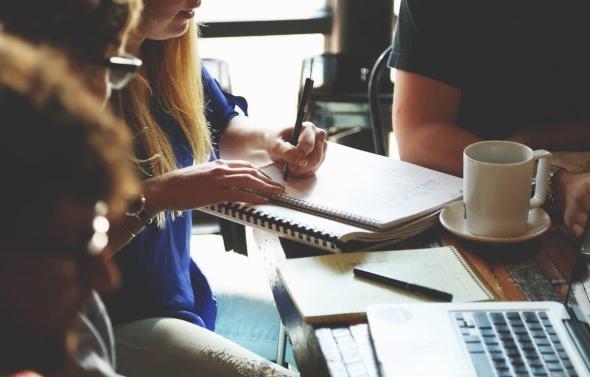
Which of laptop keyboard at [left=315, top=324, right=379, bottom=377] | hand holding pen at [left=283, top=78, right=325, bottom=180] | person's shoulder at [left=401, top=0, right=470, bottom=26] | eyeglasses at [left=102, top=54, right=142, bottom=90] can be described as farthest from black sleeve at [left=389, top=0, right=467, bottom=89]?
eyeglasses at [left=102, top=54, right=142, bottom=90]

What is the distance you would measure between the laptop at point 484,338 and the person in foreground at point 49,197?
408 millimetres

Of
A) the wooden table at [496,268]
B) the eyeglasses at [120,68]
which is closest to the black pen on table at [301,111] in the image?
the wooden table at [496,268]

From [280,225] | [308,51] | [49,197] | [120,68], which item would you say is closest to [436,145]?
[280,225]

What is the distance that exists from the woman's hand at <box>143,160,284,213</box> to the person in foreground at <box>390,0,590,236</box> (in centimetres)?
43

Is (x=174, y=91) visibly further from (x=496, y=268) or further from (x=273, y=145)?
(x=496, y=268)

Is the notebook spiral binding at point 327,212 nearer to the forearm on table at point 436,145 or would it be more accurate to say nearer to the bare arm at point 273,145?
the bare arm at point 273,145

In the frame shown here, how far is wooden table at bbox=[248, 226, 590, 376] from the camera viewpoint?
949 millimetres

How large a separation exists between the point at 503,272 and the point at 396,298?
0.18 metres

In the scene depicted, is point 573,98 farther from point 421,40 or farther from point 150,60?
point 150,60

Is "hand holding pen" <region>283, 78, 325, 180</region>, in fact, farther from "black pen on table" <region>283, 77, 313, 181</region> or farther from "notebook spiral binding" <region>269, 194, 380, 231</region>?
"notebook spiral binding" <region>269, 194, 380, 231</region>

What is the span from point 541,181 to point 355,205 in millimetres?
293

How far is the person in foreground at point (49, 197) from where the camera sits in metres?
0.44

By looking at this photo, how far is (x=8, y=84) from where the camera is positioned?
445mm

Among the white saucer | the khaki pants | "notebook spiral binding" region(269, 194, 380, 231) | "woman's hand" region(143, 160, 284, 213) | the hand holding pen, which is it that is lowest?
the khaki pants
